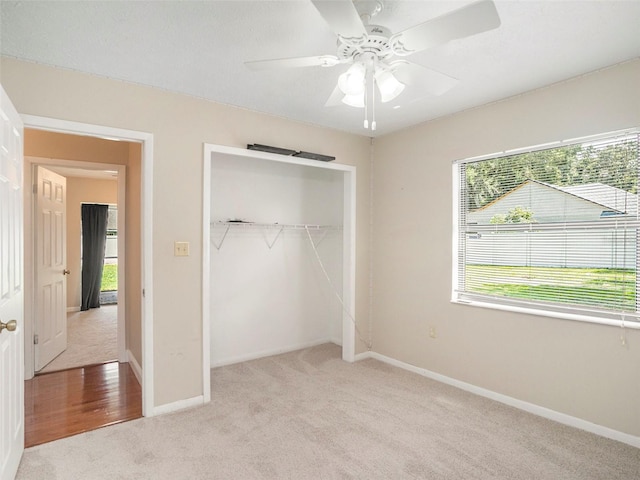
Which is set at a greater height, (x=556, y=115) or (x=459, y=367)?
(x=556, y=115)

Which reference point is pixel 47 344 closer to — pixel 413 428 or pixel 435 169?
pixel 413 428

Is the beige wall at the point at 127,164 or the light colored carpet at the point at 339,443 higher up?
the beige wall at the point at 127,164

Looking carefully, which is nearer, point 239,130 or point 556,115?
point 556,115

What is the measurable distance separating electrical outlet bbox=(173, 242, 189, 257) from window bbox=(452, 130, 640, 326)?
7.58 feet

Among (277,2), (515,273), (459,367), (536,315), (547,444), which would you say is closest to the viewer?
(277,2)

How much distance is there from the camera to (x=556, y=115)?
270 cm

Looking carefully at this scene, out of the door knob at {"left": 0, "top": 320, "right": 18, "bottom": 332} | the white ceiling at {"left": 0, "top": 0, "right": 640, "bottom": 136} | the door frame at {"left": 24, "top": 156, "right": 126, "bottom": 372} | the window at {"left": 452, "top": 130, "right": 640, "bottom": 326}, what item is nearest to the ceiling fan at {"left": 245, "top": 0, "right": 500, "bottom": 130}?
the white ceiling at {"left": 0, "top": 0, "right": 640, "bottom": 136}

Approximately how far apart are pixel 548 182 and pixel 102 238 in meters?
7.22

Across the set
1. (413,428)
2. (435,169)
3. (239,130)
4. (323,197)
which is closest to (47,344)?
(239,130)

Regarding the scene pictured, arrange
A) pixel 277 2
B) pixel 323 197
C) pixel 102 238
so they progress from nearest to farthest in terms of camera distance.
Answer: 1. pixel 277 2
2. pixel 323 197
3. pixel 102 238

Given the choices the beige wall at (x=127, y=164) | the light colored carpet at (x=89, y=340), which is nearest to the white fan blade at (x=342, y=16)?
the beige wall at (x=127, y=164)

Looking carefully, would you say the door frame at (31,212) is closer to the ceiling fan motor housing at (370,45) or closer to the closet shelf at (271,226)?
the closet shelf at (271,226)

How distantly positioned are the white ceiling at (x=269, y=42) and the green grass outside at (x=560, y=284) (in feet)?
4.50

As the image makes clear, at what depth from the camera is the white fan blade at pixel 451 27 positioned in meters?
1.33
